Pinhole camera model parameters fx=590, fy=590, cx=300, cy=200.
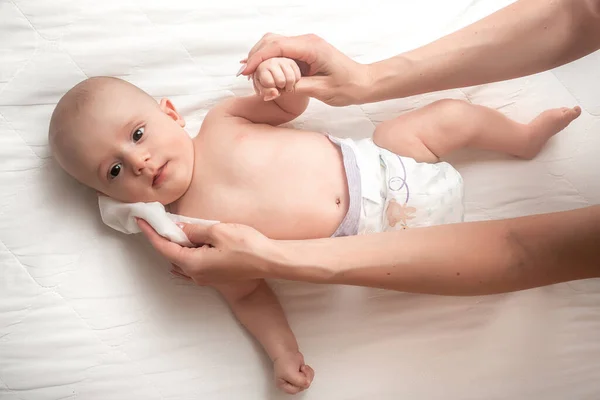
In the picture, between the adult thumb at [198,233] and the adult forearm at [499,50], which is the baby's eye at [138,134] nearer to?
the adult thumb at [198,233]

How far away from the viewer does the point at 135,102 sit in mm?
1088

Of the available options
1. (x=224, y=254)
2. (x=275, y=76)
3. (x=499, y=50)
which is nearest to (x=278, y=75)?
(x=275, y=76)

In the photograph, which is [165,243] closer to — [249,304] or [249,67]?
[249,304]

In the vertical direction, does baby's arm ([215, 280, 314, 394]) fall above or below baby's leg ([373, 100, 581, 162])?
below

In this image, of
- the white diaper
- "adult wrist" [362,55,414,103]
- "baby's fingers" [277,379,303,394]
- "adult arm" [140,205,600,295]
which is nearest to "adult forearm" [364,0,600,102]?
"adult wrist" [362,55,414,103]

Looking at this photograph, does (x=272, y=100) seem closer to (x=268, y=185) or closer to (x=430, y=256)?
(x=268, y=185)

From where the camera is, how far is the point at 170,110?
116cm

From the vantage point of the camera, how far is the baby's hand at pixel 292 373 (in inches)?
43.3

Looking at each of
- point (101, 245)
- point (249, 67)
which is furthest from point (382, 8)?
point (101, 245)

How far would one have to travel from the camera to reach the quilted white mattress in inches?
44.2

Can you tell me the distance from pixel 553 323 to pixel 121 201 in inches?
35.5

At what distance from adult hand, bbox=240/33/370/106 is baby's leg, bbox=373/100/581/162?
0.13 m

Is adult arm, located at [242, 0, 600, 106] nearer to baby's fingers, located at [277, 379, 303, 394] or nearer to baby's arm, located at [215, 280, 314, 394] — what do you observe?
baby's arm, located at [215, 280, 314, 394]

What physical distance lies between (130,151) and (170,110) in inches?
5.7
